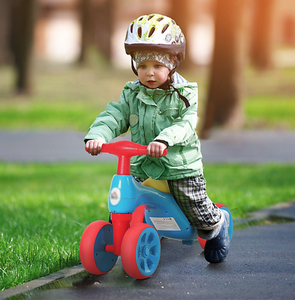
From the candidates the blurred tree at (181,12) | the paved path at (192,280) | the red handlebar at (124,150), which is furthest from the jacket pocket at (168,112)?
the blurred tree at (181,12)

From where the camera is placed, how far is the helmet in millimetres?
3479

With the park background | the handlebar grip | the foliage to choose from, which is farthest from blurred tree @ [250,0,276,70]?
the handlebar grip

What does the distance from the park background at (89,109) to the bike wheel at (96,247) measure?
0.37 m

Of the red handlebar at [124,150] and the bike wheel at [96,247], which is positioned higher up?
the red handlebar at [124,150]

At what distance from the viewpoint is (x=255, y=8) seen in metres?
26.0

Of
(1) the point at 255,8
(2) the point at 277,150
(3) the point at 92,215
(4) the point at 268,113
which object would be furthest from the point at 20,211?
(1) the point at 255,8

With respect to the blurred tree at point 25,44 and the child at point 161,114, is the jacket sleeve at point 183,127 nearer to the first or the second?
the child at point 161,114

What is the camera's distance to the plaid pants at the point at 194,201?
3631 mm

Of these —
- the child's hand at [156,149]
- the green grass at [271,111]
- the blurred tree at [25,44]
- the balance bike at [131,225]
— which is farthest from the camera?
the blurred tree at [25,44]

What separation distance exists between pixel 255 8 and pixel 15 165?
18882 mm

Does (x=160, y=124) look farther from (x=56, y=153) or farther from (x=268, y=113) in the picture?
→ (x=268, y=113)

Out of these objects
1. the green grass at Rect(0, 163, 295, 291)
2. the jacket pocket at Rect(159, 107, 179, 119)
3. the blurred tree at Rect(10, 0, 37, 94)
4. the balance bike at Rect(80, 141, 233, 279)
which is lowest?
the green grass at Rect(0, 163, 295, 291)

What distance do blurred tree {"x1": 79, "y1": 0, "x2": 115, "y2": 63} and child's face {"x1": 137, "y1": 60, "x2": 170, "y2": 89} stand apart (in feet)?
78.4

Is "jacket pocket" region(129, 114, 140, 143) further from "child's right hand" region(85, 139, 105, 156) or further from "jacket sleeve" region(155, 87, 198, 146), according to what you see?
"child's right hand" region(85, 139, 105, 156)
